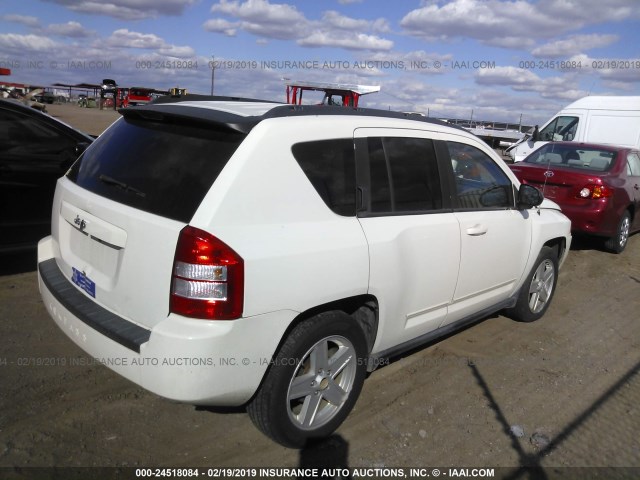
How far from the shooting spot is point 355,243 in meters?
2.96

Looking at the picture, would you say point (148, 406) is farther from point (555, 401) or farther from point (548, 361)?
point (548, 361)

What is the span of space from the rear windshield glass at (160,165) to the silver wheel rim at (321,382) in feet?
3.36

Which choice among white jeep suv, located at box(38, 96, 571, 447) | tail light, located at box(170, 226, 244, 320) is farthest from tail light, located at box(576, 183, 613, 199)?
tail light, located at box(170, 226, 244, 320)

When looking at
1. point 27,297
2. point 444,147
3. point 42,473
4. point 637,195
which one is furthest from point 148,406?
point 637,195

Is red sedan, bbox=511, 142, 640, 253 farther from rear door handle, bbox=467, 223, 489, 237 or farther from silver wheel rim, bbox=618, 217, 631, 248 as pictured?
rear door handle, bbox=467, 223, 489, 237

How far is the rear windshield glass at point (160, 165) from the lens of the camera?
2.63m

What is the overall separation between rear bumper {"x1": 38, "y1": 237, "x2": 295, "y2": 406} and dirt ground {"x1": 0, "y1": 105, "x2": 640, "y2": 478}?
0.57 metres

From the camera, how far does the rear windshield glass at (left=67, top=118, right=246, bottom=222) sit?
→ 263 cm

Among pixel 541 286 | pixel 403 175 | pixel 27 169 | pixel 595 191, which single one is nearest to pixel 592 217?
pixel 595 191

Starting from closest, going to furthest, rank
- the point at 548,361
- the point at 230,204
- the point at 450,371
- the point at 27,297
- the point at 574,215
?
1. the point at 230,204
2. the point at 450,371
3. the point at 548,361
4. the point at 27,297
5. the point at 574,215

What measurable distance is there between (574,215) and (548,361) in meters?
3.96

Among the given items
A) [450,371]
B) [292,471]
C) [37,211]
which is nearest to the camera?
[292,471]

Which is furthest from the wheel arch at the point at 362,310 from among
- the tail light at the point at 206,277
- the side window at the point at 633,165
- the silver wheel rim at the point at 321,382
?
the side window at the point at 633,165

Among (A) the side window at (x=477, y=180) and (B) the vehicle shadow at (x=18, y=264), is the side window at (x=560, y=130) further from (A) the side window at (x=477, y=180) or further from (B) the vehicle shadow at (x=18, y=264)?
(B) the vehicle shadow at (x=18, y=264)
